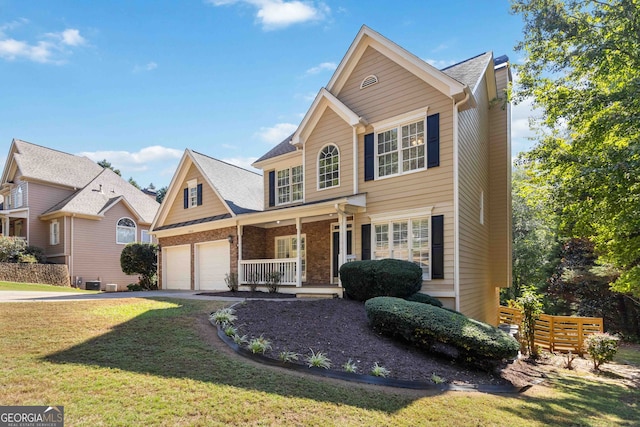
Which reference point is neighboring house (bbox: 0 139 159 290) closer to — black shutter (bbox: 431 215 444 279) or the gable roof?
the gable roof

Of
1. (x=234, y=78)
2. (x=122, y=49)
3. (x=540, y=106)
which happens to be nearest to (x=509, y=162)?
(x=540, y=106)

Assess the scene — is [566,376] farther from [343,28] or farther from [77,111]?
[77,111]

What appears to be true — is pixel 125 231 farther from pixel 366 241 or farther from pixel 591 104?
pixel 591 104

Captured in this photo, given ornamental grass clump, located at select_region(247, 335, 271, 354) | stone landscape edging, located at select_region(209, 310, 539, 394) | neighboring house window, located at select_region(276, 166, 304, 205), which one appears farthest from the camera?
neighboring house window, located at select_region(276, 166, 304, 205)

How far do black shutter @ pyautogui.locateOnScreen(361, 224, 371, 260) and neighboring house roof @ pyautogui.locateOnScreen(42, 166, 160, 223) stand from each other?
67.2ft

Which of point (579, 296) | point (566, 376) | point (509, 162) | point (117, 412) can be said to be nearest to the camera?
point (117, 412)

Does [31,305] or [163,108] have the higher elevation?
[163,108]

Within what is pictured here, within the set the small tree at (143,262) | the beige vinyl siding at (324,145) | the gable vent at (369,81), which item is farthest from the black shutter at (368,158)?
the small tree at (143,262)

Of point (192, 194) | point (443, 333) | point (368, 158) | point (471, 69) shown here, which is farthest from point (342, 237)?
point (192, 194)

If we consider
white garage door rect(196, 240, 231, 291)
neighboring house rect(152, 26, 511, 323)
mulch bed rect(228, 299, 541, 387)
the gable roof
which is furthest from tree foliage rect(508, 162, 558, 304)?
mulch bed rect(228, 299, 541, 387)

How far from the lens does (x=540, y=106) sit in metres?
11.4

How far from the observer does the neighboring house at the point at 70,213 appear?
24328 mm

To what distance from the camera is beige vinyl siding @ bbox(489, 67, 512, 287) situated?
15664 millimetres

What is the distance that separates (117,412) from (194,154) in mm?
15514
